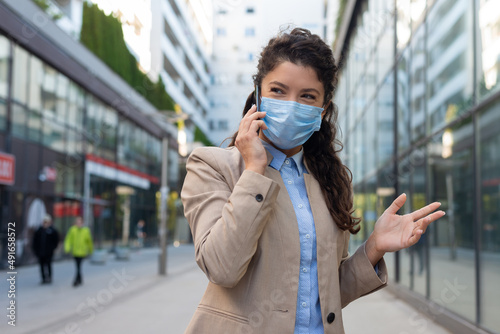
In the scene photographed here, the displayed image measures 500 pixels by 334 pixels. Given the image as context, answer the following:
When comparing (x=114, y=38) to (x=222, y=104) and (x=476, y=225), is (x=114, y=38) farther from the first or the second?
(x=222, y=104)

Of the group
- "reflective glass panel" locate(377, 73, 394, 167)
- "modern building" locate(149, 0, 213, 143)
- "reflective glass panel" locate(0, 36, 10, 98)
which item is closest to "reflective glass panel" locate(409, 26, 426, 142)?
"reflective glass panel" locate(377, 73, 394, 167)

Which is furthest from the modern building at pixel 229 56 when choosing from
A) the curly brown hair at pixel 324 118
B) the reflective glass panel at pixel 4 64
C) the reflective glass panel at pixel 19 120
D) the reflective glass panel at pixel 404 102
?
the curly brown hair at pixel 324 118

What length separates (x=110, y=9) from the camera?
83.8ft

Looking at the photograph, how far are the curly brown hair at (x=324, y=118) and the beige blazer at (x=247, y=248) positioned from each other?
11 centimetres

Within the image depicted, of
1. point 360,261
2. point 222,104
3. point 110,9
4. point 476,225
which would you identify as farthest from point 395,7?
point 222,104

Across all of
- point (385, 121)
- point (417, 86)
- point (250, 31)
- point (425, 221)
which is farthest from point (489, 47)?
point (250, 31)

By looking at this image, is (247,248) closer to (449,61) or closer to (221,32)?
(449,61)

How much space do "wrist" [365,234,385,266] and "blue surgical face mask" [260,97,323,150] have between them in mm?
428

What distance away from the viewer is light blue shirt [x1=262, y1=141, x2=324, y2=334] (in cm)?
168

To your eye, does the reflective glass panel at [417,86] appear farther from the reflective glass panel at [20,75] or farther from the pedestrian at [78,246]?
the reflective glass panel at [20,75]

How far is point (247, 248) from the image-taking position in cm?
157

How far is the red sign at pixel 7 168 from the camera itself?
1630cm

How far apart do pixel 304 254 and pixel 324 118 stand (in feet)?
1.97

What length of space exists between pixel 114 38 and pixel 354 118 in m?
12.4
